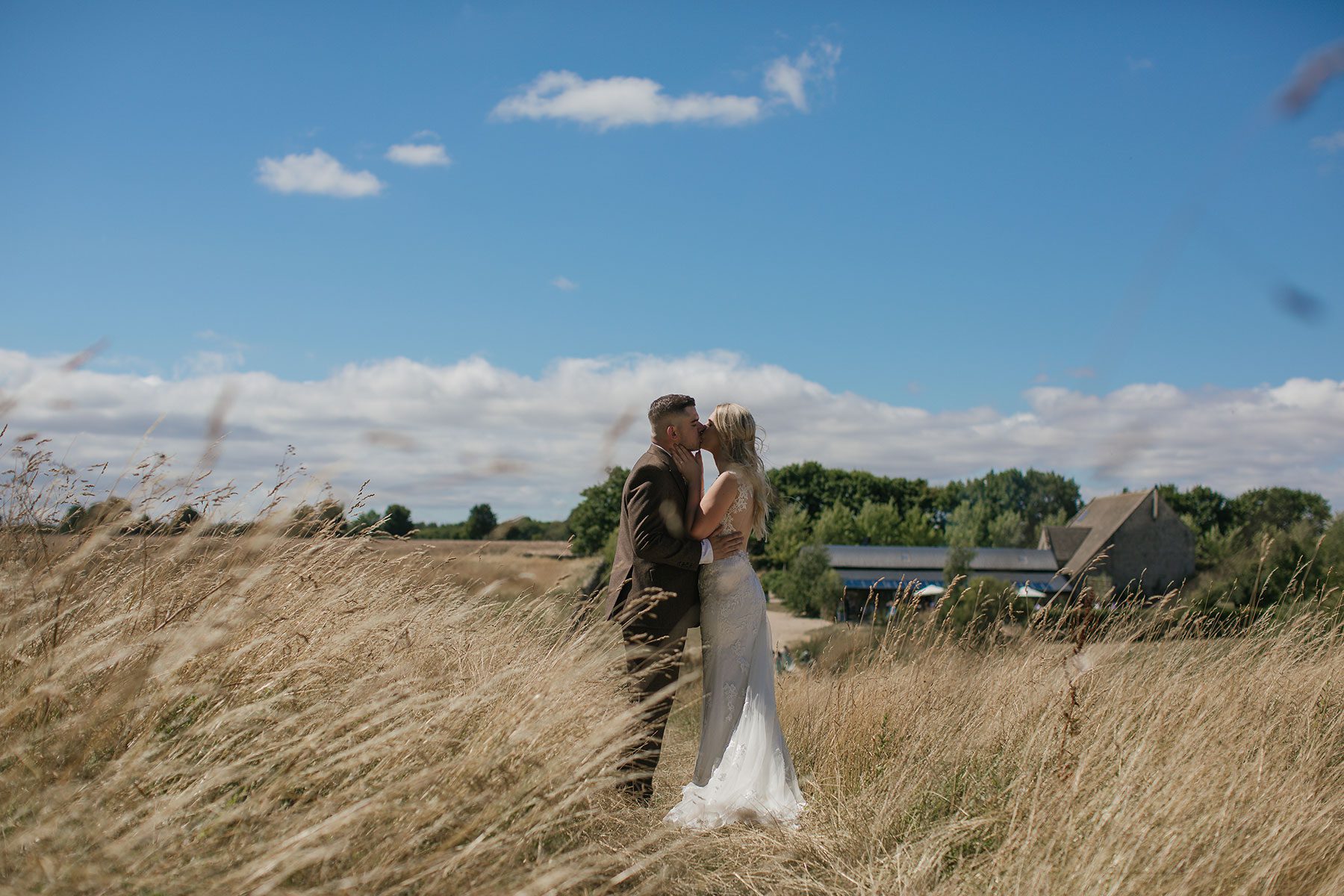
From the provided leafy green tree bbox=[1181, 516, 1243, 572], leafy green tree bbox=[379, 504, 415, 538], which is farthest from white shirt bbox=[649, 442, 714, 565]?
leafy green tree bbox=[1181, 516, 1243, 572]

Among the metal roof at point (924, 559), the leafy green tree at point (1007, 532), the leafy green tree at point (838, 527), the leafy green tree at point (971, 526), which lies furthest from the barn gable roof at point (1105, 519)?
the leafy green tree at point (838, 527)

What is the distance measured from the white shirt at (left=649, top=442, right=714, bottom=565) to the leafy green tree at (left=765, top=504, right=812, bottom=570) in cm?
5958

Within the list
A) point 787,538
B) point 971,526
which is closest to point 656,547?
point 787,538

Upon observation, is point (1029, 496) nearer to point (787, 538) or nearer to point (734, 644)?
point (787, 538)

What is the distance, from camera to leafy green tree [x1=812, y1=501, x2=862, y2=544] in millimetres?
68375

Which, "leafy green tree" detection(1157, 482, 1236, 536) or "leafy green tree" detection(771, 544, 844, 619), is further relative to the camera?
"leafy green tree" detection(1157, 482, 1236, 536)

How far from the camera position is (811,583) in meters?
47.0

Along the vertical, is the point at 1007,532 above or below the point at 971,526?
below

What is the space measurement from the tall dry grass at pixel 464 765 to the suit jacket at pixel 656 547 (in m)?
0.30

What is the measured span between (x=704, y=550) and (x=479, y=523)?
4.48ft

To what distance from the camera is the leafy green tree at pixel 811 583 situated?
4397cm

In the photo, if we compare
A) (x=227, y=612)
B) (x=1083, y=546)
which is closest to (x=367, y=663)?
(x=227, y=612)

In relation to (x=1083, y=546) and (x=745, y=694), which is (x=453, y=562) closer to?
(x=745, y=694)

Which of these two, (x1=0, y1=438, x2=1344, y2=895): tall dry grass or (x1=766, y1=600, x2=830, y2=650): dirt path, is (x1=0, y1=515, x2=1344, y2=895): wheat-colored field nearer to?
(x1=0, y1=438, x2=1344, y2=895): tall dry grass
